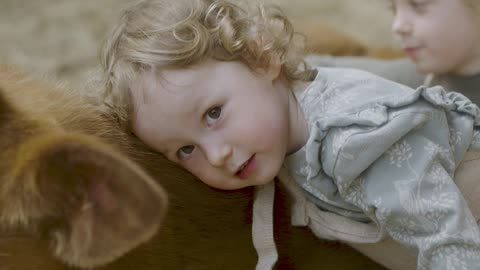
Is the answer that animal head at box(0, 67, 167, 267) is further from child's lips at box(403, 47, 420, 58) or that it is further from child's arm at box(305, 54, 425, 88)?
child's arm at box(305, 54, 425, 88)

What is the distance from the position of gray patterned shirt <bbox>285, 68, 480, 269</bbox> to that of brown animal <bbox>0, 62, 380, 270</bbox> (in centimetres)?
15

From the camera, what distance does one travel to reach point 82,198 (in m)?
0.81

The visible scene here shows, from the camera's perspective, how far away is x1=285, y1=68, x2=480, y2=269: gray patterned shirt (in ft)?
3.25

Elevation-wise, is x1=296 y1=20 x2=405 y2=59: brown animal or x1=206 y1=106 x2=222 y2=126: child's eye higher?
x1=206 y1=106 x2=222 y2=126: child's eye

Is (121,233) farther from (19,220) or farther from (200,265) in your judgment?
(200,265)

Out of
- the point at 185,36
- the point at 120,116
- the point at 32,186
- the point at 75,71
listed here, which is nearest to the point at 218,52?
the point at 185,36

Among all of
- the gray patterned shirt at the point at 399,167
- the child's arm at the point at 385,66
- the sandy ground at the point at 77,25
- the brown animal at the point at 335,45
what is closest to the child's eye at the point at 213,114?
the gray patterned shirt at the point at 399,167

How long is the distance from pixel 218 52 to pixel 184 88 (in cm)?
8

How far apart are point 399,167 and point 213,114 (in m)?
0.25

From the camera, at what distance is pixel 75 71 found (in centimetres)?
244

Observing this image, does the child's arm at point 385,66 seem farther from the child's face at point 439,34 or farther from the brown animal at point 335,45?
the child's face at point 439,34

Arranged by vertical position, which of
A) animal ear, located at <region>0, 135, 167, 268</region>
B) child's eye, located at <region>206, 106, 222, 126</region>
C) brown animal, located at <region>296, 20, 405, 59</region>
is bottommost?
brown animal, located at <region>296, 20, 405, 59</region>

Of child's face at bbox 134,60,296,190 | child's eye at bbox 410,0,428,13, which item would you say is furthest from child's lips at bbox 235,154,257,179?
child's eye at bbox 410,0,428,13

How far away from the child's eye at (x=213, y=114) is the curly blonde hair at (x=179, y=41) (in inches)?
2.6
